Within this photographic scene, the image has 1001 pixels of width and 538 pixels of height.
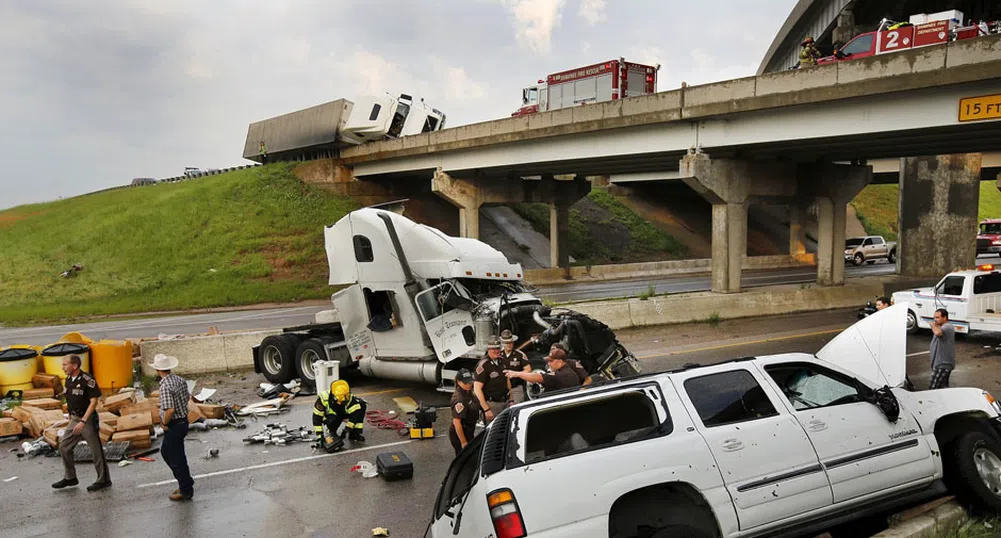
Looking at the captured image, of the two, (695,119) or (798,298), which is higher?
(695,119)

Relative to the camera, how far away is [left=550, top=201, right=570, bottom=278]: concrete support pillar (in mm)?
40812

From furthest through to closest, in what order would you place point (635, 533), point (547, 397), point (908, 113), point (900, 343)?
point (908, 113) → point (900, 343) → point (547, 397) → point (635, 533)

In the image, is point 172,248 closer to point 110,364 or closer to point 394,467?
point 110,364

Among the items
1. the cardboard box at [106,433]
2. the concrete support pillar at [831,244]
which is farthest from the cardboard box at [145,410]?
the concrete support pillar at [831,244]

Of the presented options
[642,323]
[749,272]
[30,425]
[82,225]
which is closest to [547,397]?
[30,425]

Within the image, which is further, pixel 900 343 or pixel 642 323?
pixel 642 323

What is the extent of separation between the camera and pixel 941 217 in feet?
108

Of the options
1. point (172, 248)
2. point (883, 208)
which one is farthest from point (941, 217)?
point (883, 208)

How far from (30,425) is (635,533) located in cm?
987

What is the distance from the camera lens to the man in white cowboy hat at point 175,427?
8047 millimetres

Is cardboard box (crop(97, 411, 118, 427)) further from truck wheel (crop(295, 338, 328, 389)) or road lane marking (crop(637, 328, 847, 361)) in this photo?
road lane marking (crop(637, 328, 847, 361))

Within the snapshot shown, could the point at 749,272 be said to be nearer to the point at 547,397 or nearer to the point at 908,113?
the point at 908,113

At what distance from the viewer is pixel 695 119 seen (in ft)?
75.4

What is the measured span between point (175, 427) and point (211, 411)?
147 inches
